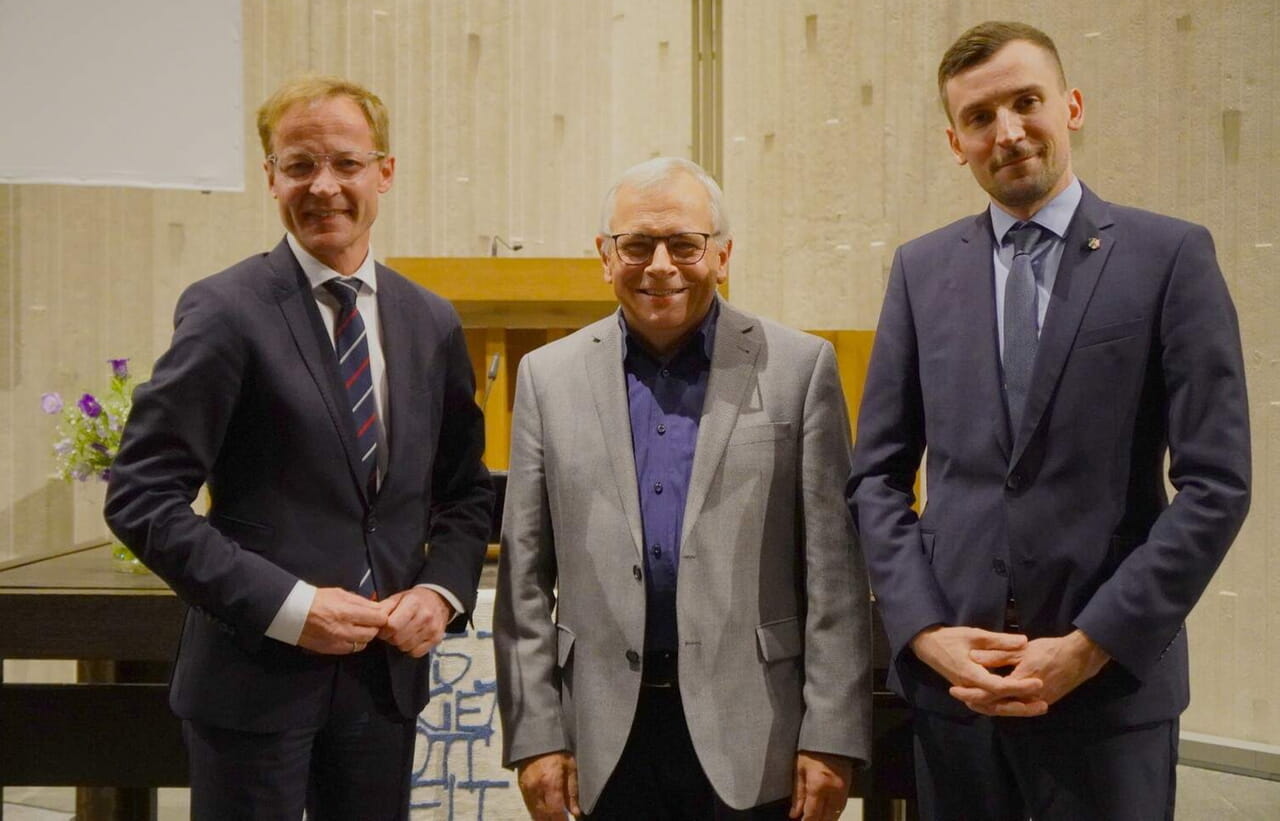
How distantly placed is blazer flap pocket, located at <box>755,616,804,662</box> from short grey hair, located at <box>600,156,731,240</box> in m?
0.61

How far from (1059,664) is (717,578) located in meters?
0.50

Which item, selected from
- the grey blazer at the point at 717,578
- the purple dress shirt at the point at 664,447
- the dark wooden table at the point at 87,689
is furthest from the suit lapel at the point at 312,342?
the dark wooden table at the point at 87,689

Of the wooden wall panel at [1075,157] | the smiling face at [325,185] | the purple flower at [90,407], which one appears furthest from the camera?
the wooden wall panel at [1075,157]

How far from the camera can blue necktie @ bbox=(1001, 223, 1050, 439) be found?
5.87 feet

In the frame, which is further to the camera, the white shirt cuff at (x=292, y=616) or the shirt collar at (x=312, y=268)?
the shirt collar at (x=312, y=268)

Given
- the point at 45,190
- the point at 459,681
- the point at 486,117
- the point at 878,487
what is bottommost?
the point at 459,681

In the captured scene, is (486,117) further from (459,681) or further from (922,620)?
(922,620)

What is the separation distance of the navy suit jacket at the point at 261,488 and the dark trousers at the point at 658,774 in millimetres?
333

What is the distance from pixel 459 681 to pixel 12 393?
2860 mm

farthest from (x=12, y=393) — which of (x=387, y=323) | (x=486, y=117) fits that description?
(x=387, y=323)

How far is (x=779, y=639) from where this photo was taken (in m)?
1.89

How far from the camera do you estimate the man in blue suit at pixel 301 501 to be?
1773mm

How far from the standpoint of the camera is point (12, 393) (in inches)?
183

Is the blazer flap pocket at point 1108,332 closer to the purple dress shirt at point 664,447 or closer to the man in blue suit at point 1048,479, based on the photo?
the man in blue suit at point 1048,479
